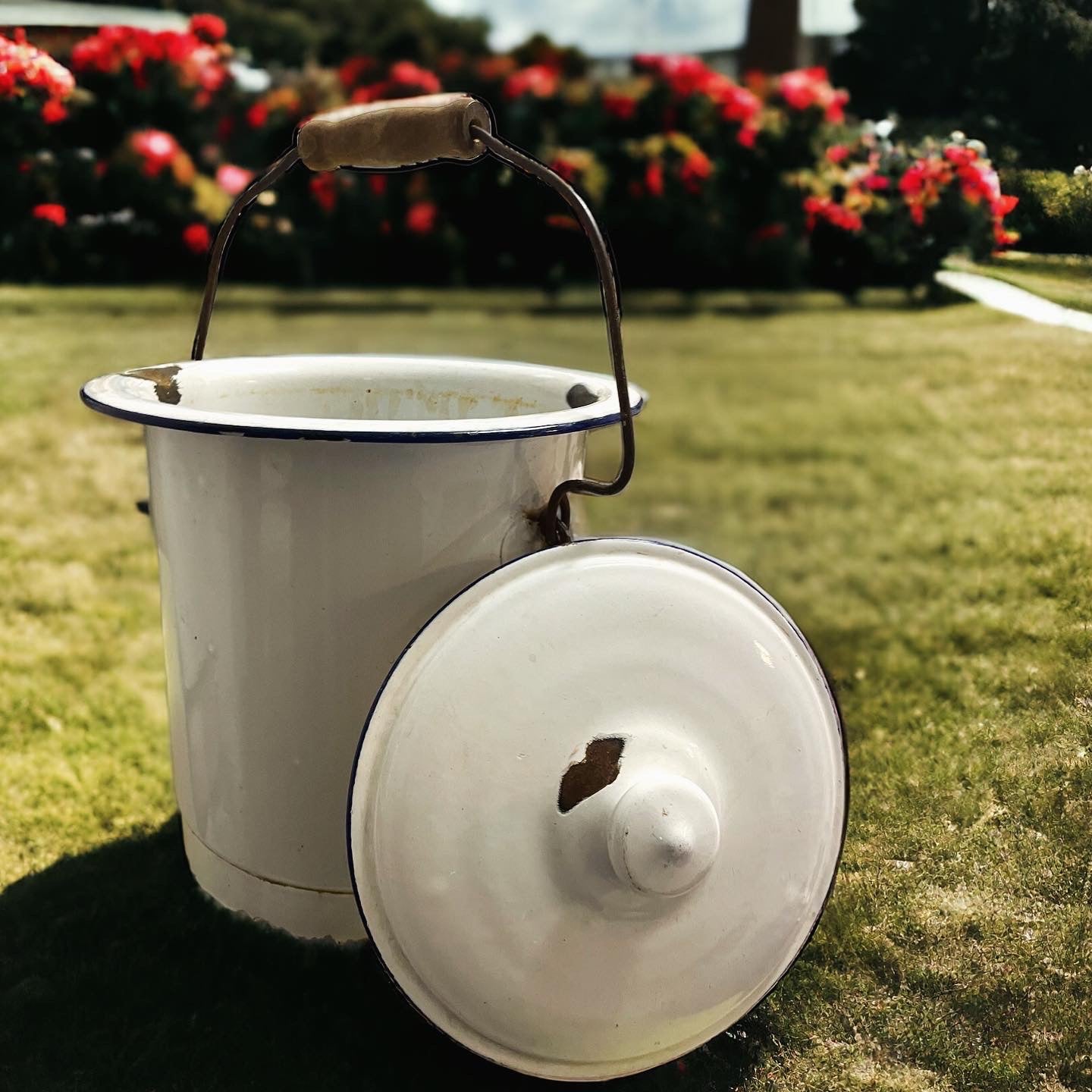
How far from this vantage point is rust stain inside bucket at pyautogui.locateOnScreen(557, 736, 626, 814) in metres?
1.17

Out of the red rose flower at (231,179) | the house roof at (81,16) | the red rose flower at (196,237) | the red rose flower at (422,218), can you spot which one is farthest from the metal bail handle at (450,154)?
the red rose flower at (422,218)

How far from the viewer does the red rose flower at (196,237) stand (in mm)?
3273

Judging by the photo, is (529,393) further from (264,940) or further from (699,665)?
(264,940)

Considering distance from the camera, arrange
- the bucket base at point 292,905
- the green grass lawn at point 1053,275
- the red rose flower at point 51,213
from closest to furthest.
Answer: the bucket base at point 292,905, the green grass lawn at point 1053,275, the red rose flower at point 51,213

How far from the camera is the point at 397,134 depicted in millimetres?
1478

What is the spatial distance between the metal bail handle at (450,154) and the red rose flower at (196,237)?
1.73 meters

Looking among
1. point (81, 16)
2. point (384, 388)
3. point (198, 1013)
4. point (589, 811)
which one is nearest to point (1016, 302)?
point (384, 388)

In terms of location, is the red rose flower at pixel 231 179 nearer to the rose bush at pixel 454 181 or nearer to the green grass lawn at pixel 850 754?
the rose bush at pixel 454 181

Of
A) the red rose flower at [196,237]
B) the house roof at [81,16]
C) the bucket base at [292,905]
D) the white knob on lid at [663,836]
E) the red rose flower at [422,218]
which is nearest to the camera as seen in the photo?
the white knob on lid at [663,836]

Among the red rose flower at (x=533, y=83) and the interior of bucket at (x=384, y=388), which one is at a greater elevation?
the red rose flower at (x=533, y=83)

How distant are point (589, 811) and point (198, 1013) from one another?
0.65m

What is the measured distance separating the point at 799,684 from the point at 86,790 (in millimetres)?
1342

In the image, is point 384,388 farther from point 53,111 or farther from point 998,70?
point 53,111

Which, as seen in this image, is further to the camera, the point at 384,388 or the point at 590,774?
the point at 384,388
